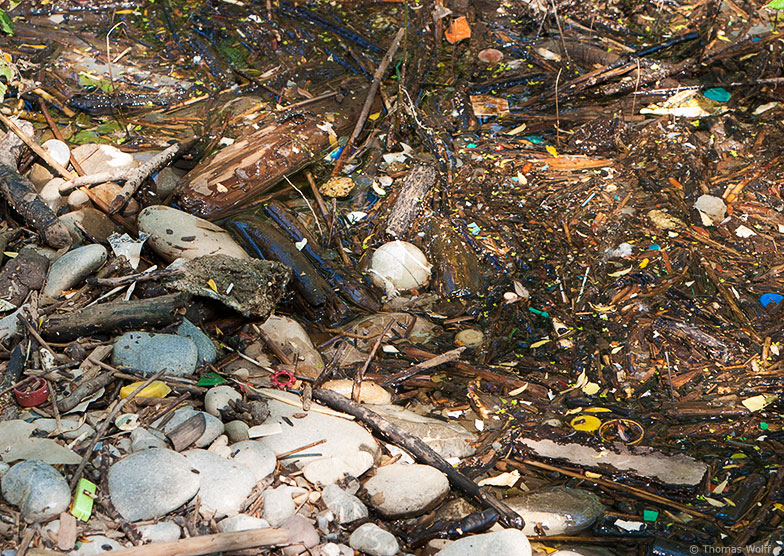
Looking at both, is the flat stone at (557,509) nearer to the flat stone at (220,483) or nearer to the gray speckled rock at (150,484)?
the flat stone at (220,483)

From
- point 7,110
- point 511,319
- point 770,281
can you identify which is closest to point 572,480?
point 511,319

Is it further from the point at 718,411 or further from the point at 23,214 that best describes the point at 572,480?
the point at 23,214

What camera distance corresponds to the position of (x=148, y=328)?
316cm

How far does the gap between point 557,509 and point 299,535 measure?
3.57 feet

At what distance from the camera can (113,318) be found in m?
3.10

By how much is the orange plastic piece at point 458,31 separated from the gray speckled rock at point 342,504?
4404mm

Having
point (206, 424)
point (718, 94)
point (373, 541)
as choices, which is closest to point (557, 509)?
point (373, 541)

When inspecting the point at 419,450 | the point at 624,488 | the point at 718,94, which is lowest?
the point at 624,488

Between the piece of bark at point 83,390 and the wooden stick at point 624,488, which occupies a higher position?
the piece of bark at point 83,390

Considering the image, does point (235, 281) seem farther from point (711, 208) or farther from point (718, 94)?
point (718, 94)

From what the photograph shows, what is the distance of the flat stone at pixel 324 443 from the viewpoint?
2.69 meters

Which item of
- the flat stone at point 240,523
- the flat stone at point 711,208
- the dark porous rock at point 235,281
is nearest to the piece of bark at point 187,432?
the flat stone at point 240,523

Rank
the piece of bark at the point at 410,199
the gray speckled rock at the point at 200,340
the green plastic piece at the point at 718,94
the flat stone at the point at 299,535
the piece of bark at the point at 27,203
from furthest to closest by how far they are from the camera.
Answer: the green plastic piece at the point at 718,94 < the piece of bark at the point at 410,199 < the piece of bark at the point at 27,203 < the gray speckled rock at the point at 200,340 < the flat stone at the point at 299,535

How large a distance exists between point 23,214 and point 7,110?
4.74 ft
